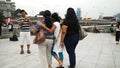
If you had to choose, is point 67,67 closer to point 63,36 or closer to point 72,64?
point 72,64

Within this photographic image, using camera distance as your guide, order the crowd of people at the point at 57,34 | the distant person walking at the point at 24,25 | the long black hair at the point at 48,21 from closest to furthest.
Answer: the crowd of people at the point at 57,34 → the long black hair at the point at 48,21 → the distant person walking at the point at 24,25

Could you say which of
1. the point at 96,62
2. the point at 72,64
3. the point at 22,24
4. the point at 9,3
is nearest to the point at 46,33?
the point at 72,64

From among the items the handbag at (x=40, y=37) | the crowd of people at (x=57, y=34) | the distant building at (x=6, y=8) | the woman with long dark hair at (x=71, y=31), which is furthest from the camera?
the distant building at (x=6, y=8)

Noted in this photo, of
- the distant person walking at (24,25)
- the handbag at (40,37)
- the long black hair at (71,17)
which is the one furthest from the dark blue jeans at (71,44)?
the distant person walking at (24,25)

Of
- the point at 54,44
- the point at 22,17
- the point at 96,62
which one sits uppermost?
the point at 22,17

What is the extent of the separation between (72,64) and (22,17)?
3894 millimetres

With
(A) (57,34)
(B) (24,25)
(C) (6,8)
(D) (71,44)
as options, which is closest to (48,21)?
(A) (57,34)

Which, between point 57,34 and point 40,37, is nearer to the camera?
point 40,37

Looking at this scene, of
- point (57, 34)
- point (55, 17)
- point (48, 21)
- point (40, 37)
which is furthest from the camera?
point (55, 17)

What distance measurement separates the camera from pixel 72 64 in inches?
301

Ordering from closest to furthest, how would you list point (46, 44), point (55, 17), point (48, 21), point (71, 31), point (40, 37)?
point (40, 37), point (46, 44), point (48, 21), point (71, 31), point (55, 17)

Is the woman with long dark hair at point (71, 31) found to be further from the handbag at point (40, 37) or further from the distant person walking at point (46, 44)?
the handbag at point (40, 37)

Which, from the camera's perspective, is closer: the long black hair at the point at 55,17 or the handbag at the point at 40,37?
the handbag at the point at 40,37

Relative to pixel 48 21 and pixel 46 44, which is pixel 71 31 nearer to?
pixel 48 21
